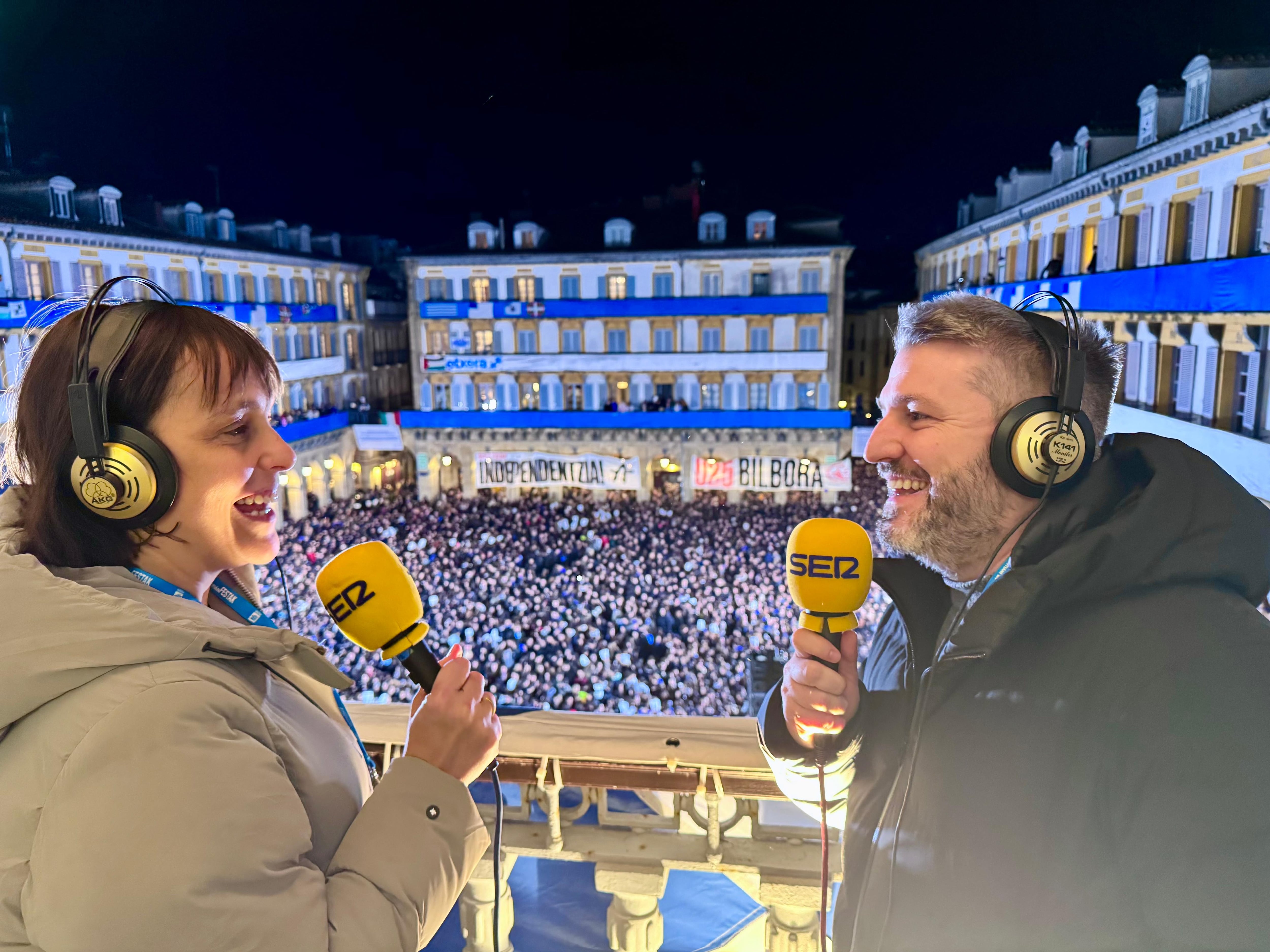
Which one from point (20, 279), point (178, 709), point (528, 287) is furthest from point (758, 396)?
point (178, 709)

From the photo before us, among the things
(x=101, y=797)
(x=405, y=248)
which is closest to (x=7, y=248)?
(x=405, y=248)

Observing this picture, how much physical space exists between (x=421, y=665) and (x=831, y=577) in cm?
107

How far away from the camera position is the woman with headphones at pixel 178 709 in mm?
1065

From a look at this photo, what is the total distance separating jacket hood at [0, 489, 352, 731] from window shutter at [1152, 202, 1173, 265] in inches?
676

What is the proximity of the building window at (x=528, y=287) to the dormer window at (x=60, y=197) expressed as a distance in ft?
41.8

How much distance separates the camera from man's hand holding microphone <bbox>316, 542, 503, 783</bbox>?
153cm

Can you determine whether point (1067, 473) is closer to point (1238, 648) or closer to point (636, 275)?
point (1238, 648)

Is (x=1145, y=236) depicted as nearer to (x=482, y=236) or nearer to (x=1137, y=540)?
(x=1137, y=540)

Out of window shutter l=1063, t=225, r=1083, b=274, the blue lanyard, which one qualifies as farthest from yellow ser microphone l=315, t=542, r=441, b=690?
window shutter l=1063, t=225, r=1083, b=274

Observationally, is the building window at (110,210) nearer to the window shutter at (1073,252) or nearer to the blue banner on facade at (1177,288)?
the blue banner on facade at (1177,288)

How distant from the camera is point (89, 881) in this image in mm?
1034

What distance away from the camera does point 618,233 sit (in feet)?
86.8

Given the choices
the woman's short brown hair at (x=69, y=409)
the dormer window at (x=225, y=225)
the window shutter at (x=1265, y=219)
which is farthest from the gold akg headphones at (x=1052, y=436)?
the dormer window at (x=225, y=225)

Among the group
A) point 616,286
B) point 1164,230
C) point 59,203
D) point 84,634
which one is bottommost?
point 84,634
